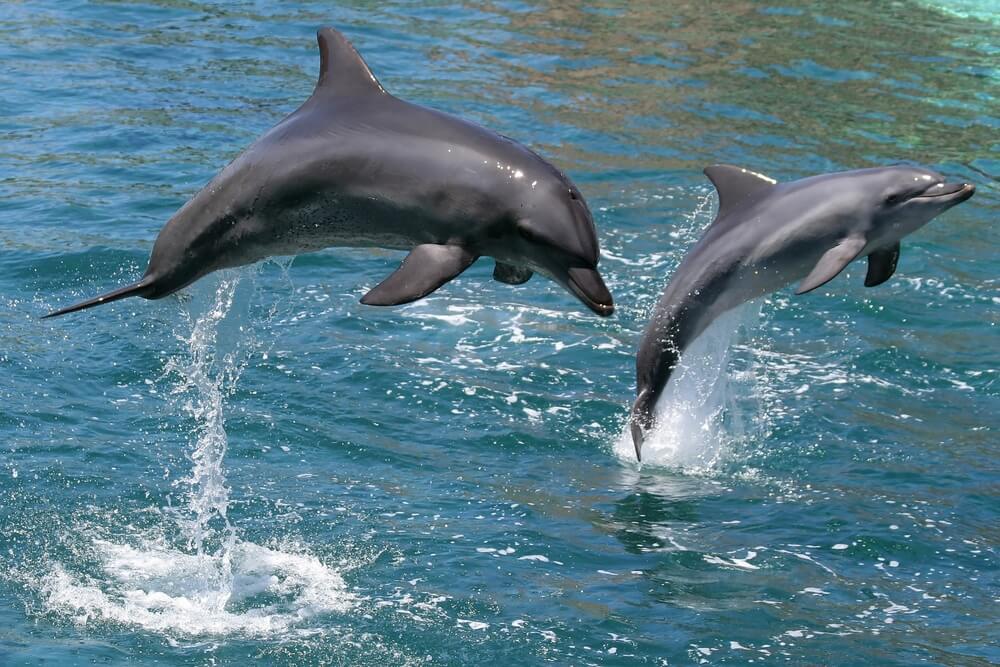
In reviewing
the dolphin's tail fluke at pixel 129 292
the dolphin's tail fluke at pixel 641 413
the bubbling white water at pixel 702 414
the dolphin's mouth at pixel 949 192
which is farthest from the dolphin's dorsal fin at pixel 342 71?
the dolphin's mouth at pixel 949 192

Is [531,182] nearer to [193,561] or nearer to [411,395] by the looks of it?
[193,561]

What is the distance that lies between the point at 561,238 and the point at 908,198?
4242mm

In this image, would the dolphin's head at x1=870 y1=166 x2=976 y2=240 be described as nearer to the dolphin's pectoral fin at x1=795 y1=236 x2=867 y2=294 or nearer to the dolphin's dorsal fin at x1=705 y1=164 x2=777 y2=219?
the dolphin's pectoral fin at x1=795 y1=236 x2=867 y2=294

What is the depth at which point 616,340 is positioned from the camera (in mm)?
12859

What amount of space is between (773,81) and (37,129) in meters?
10.1

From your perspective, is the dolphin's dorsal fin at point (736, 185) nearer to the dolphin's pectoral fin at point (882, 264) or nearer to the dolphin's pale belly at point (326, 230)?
the dolphin's pectoral fin at point (882, 264)

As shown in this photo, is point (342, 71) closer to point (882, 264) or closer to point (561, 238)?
point (561, 238)

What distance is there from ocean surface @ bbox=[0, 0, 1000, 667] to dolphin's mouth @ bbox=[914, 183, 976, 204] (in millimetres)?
2047

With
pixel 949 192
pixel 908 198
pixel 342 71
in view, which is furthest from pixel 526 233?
pixel 949 192

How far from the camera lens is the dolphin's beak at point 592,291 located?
6.27 meters

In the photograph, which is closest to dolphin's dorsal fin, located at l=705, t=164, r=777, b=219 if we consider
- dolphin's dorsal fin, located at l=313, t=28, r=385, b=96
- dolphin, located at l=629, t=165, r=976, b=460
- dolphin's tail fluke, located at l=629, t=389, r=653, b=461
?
dolphin, located at l=629, t=165, r=976, b=460

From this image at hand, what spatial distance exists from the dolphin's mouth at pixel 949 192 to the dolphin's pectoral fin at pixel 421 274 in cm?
441

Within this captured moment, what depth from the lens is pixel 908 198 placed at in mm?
9742

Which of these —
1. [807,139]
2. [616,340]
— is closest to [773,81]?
[807,139]
